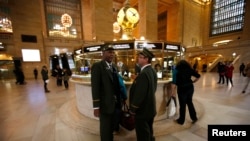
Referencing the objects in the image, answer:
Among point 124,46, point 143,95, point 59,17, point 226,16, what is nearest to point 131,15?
point 124,46

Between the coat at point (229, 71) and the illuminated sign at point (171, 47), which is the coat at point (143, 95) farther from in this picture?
the coat at point (229, 71)

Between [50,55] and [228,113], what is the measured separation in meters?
19.7

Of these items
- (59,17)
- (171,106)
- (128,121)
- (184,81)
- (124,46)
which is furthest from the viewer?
(59,17)

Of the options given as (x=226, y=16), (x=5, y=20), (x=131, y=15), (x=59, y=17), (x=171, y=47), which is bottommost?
(x=171, y=47)

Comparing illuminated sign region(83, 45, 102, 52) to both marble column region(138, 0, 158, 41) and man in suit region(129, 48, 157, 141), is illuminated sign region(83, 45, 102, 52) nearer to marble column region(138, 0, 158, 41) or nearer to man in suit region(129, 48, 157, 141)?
man in suit region(129, 48, 157, 141)

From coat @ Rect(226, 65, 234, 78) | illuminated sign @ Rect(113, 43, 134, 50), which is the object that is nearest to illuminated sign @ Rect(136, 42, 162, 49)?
illuminated sign @ Rect(113, 43, 134, 50)

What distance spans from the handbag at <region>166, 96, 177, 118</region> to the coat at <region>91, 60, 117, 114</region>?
2.01 m

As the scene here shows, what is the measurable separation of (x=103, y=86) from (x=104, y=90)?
0.06 metres

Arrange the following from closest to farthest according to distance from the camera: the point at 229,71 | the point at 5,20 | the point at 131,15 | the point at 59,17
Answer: the point at 131,15
the point at 229,71
the point at 5,20
the point at 59,17

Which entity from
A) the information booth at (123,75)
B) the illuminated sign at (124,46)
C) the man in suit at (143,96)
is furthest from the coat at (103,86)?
the illuminated sign at (124,46)

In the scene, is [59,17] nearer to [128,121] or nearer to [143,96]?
[128,121]

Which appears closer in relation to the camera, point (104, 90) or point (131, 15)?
point (104, 90)

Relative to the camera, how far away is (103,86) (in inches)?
71.4

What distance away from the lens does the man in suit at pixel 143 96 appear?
1665 millimetres
